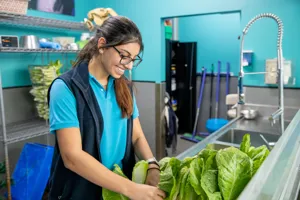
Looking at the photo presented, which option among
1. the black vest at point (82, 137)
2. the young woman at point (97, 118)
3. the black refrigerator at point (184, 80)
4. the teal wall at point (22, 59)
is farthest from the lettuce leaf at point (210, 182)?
the black refrigerator at point (184, 80)

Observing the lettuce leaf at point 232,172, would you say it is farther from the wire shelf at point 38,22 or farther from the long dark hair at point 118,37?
the wire shelf at point 38,22

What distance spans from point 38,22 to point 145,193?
2.43 metres

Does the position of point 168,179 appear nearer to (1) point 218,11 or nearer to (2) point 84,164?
(2) point 84,164

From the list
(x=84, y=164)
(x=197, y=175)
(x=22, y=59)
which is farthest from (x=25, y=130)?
(x=197, y=175)

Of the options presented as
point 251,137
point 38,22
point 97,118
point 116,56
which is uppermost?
point 38,22

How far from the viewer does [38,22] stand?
8.84 feet

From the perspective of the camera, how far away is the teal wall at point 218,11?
244cm

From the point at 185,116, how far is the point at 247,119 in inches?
95.1

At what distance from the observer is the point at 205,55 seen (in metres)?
4.75

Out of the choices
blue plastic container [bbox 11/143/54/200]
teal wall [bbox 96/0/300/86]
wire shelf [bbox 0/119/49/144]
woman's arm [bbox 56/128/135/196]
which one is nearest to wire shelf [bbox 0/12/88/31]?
teal wall [bbox 96/0/300/86]

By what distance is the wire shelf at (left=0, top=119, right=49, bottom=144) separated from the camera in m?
2.31

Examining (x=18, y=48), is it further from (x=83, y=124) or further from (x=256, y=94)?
(x=256, y=94)

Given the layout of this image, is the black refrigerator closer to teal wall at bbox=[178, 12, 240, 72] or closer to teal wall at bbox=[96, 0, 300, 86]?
teal wall at bbox=[178, 12, 240, 72]

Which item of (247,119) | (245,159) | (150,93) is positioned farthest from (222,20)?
(245,159)
